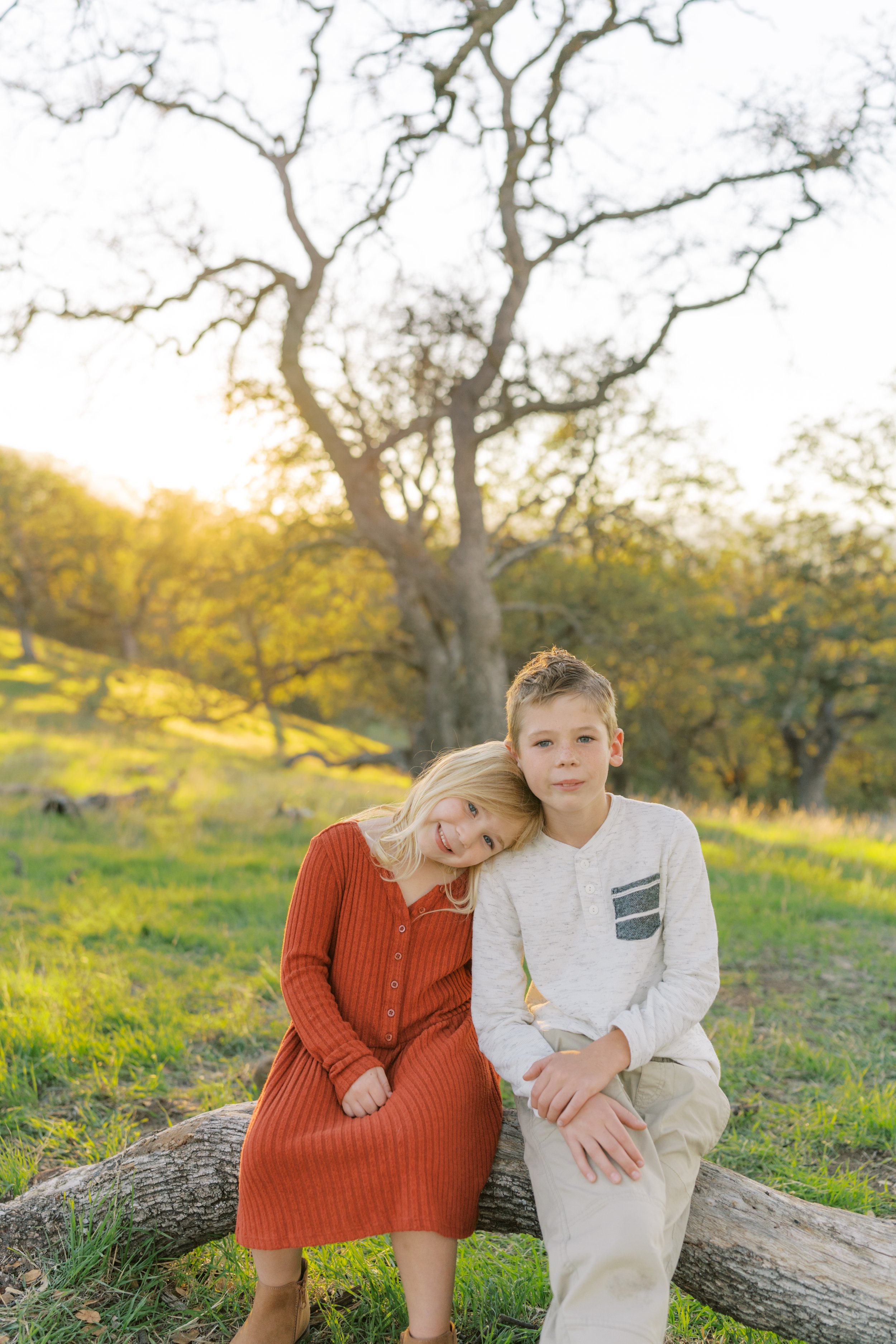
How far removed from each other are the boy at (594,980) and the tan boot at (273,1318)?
66 cm

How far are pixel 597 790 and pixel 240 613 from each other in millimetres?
11448

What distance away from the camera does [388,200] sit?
10180mm

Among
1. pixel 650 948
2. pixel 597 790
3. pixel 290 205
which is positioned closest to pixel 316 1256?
pixel 650 948

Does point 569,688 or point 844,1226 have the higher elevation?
point 569,688

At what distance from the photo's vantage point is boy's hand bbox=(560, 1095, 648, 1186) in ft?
6.22

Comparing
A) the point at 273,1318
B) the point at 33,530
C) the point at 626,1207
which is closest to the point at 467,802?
the point at 626,1207

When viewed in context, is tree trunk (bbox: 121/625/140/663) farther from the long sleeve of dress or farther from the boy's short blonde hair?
the boy's short blonde hair

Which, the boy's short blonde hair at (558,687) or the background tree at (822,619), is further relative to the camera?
the background tree at (822,619)

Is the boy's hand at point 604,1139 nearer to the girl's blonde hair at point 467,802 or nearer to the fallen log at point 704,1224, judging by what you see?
the fallen log at point 704,1224

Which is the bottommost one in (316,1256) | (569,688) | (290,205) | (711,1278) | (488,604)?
(316,1256)

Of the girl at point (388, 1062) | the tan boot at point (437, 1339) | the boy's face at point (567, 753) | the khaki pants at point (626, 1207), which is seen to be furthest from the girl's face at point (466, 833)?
the tan boot at point (437, 1339)

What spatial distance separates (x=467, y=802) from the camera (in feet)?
7.95

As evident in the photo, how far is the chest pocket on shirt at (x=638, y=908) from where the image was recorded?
7.56ft

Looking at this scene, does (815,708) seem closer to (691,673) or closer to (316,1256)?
(691,673)
